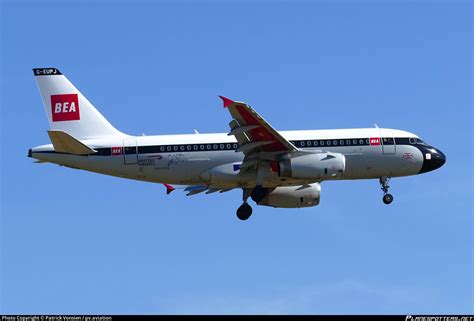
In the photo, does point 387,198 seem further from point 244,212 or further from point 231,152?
point 231,152

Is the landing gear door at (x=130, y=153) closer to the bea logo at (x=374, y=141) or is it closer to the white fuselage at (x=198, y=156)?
the white fuselage at (x=198, y=156)

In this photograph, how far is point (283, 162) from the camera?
74875 millimetres

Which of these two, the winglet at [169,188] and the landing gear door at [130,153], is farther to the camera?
the winglet at [169,188]

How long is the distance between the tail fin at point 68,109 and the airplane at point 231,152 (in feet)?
0.22

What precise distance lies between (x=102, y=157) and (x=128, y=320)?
2111cm

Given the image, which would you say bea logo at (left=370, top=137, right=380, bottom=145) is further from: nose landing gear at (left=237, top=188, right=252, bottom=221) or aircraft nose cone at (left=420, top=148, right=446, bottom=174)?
nose landing gear at (left=237, top=188, right=252, bottom=221)

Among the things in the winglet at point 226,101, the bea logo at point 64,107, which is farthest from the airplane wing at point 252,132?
the bea logo at point 64,107

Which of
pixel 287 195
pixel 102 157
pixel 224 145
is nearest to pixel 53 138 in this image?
pixel 102 157

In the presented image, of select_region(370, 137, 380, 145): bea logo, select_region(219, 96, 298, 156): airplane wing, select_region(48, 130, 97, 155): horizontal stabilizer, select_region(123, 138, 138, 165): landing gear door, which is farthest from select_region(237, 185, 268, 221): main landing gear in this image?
select_region(48, 130, 97, 155): horizontal stabilizer

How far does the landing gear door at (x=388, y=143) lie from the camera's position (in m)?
77.9

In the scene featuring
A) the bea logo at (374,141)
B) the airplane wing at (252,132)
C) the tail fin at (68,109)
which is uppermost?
the tail fin at (68,109)

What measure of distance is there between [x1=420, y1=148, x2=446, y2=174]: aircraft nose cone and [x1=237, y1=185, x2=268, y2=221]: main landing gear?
10867mm

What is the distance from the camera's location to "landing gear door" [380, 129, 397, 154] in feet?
256

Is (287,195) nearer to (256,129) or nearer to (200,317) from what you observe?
(256,129)
